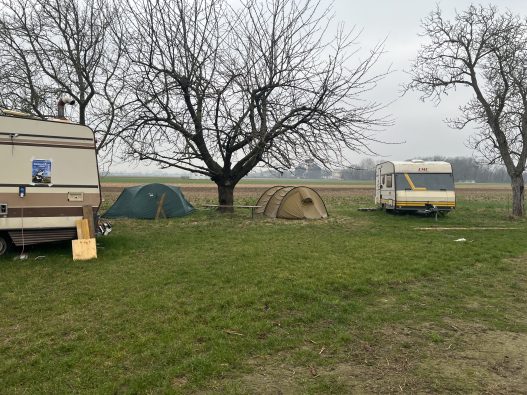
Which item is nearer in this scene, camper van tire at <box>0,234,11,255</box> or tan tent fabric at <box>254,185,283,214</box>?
camper van tire at <box>0,234,11,255</box>

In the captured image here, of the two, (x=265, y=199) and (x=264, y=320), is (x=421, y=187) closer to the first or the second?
(x=265, y=199)

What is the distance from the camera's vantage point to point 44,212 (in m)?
8.66

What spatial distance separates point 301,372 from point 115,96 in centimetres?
1349

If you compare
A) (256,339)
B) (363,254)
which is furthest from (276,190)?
(256,339)

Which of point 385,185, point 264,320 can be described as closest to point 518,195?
point 385,185

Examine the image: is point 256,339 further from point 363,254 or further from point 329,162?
point 329,162

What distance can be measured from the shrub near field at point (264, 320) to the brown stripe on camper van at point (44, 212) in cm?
87

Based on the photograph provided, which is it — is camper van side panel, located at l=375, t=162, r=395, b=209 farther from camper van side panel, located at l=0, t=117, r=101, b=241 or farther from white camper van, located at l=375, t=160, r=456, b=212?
camper van side panel, located at l=0, t=117, r=101, b=241

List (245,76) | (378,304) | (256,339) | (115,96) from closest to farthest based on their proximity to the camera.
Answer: (256,339)
(378,304)
(245,76)
(115,96)

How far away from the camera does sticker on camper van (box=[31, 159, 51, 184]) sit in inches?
340

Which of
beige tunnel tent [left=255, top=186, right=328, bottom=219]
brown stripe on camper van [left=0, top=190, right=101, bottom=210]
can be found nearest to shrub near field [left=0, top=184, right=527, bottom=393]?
brown stripe on camper van [left=0, top=190, right=101, bottom=210]

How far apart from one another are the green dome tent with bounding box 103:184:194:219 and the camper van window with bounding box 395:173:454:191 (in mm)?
9322

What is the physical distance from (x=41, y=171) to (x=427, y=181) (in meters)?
14.7

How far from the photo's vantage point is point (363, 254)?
9055mm
